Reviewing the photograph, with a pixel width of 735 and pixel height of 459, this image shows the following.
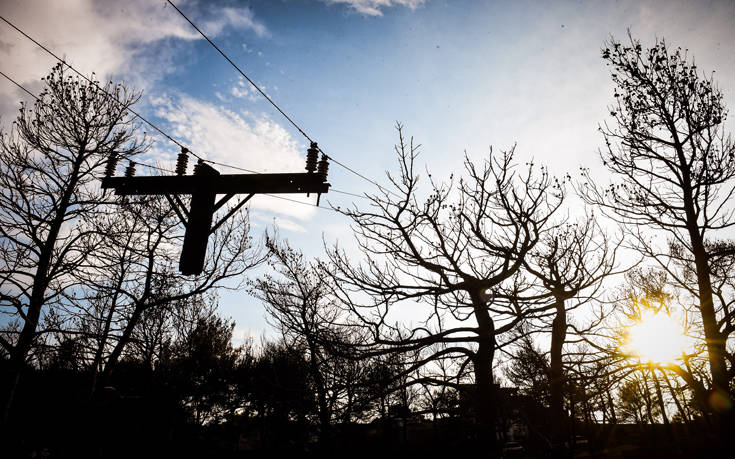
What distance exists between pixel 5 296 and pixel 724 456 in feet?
45.9

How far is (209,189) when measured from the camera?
20.5 ft

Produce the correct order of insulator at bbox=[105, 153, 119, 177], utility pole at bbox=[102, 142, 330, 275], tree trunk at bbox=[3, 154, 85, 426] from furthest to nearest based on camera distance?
tree trunk at bbox=[3, 154, 85, 426], insulator at bbox=[105, 153, 119, 177], utility pole at bbox=[102, 142, 330, 275]

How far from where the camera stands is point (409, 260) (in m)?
6.89

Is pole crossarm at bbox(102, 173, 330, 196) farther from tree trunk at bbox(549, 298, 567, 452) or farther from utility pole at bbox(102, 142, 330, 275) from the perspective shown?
tree trunk at bbox(549, 298, 567, 452)

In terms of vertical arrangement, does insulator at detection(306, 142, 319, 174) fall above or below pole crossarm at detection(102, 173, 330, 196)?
above

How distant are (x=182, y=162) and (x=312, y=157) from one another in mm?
2555

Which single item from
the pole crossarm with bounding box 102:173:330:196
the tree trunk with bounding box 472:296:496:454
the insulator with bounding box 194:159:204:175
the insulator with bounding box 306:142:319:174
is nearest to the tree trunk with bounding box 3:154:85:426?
the pole crossarm with bounding box 102:173:330:196

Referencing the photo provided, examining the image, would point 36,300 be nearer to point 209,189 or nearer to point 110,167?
point 110,167

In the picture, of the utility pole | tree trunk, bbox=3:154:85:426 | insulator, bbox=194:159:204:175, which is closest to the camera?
the utility pole

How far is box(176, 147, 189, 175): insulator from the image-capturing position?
266 inches

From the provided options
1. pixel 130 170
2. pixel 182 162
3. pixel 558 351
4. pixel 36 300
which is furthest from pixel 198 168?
pixel 558 351

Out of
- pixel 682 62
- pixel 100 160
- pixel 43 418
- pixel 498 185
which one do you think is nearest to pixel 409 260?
pixel 498 185

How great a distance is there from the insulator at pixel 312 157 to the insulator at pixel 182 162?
240cm

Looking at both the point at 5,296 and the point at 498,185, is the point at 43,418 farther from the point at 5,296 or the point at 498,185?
the point at 498,185
